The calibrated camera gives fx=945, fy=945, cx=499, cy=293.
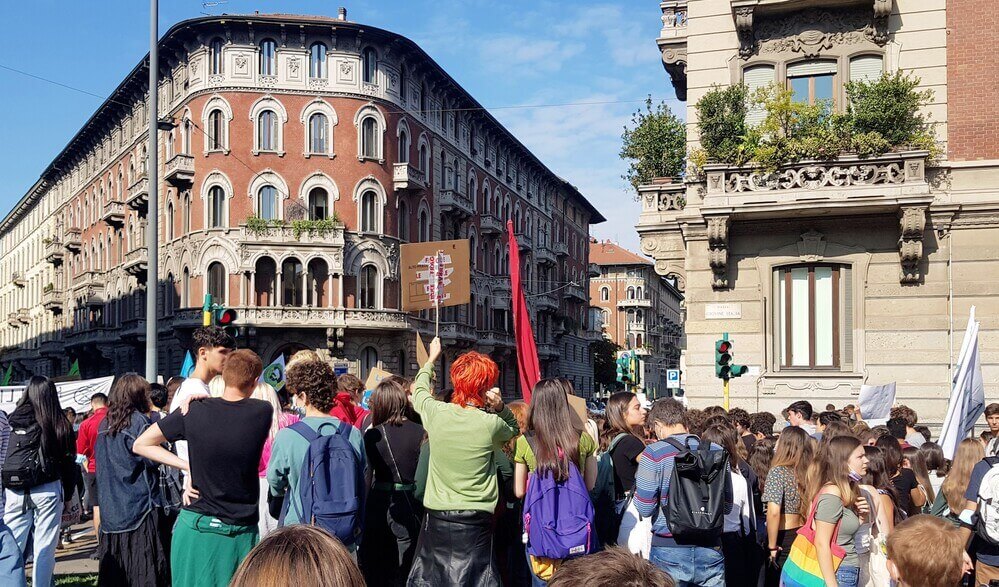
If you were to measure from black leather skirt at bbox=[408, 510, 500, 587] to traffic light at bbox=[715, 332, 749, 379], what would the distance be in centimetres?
1008

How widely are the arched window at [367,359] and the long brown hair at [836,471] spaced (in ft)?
119

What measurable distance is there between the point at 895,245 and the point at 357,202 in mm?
29826

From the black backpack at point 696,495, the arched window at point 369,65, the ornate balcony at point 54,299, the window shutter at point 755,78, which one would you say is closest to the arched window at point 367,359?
the arched window at point 369,65

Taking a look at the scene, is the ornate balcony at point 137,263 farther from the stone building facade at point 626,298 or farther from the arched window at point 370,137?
the stone building facade at point 626,298

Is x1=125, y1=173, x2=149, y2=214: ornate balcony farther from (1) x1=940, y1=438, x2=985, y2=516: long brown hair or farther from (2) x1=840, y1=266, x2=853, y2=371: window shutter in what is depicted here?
(1) x1=940, y1=438, x2=985, y2=516: long brown hair

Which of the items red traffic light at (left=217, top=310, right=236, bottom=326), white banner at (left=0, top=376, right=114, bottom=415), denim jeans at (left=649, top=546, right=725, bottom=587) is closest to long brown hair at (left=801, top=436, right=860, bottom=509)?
denim jeans at (left=649, top=546, right=725, bottom=587)

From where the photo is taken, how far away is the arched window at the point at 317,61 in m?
41.8

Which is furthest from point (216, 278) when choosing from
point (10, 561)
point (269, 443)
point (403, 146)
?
point (10, 561)

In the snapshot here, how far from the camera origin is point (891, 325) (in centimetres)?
1584

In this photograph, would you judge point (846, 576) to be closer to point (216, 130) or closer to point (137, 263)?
point (216, 130)

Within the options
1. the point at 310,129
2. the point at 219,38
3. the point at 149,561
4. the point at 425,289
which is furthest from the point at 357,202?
the point at 149,561

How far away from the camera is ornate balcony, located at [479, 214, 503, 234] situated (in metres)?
55.2

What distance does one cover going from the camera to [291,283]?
134ft

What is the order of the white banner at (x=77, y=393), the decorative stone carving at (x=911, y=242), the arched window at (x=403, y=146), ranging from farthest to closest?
the arched window at (x=403, y=146), the white banner at (x=77, y=393), the decorative stone carving at (x=911, y=242)
